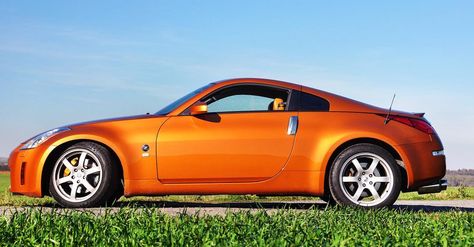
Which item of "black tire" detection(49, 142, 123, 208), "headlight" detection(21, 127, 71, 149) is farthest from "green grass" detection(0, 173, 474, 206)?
"black tire" detection(49, 142, 123, 208)

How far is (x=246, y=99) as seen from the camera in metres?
7.95

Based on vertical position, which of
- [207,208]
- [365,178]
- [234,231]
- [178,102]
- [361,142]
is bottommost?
[207,208]

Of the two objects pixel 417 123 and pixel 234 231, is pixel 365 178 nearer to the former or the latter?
pixel 417 123

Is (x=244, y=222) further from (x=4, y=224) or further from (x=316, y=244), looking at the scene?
(x=4, y=224)

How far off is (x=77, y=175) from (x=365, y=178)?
327cm

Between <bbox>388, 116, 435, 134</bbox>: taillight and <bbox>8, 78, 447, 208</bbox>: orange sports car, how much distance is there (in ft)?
0.15

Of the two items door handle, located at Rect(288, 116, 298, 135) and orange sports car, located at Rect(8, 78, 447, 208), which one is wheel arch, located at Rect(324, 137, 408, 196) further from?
door handle, located at Rect(288, 116, 298, 135)

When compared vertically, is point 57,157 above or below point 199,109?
below

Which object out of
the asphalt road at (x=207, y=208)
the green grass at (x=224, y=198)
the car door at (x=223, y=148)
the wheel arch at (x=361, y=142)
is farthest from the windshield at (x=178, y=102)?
the green grass at (x=224, y=198)

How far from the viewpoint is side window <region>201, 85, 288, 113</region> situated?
7.87 metres

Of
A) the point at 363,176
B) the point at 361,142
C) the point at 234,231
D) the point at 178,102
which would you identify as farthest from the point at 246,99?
the point at 234,231

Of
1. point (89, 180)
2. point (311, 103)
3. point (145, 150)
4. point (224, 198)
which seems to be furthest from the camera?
point (224, 198)

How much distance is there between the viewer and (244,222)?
5797mm

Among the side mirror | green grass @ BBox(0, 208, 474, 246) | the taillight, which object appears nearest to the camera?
green grass @ BBox(0, 208, 474, 246)
